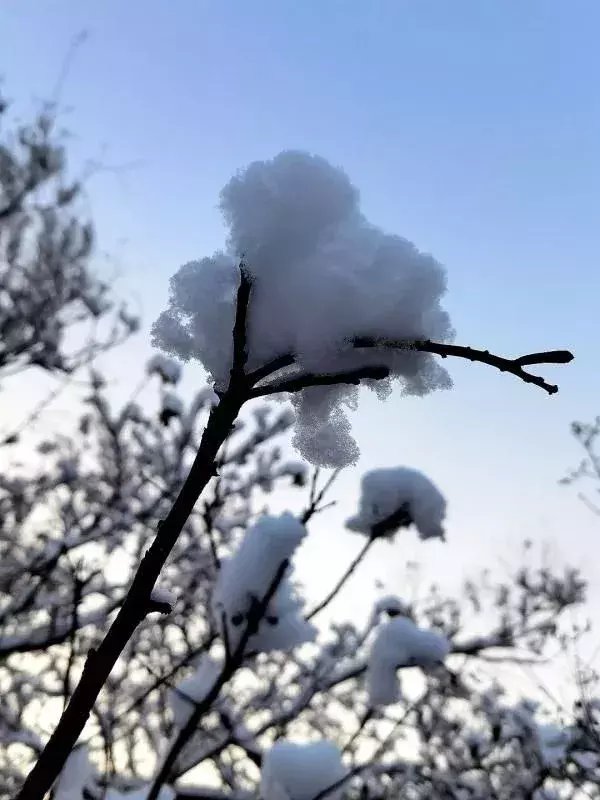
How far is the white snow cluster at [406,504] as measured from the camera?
2.12m

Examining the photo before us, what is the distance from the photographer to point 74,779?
99.0 inches

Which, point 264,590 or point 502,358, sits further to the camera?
point 264,590

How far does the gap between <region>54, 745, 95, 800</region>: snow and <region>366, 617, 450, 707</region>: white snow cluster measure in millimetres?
1194

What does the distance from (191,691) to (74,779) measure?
1.78 ft

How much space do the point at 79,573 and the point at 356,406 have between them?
1.21 m

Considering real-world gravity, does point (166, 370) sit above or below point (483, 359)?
above

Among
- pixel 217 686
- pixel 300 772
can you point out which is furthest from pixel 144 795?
pixel 217 686

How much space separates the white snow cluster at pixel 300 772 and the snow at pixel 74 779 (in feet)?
2.33

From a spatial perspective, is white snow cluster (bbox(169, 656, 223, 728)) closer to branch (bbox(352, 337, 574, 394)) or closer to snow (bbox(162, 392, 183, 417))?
snow (bbox(162, 392, 183, 417))

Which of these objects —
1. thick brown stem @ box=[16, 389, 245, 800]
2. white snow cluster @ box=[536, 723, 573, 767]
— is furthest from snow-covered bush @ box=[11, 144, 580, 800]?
white snow cluster @ box=[536, 723, 573, 767]

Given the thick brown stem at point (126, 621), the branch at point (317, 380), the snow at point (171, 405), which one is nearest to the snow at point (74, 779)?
the snow at point (171, 405)

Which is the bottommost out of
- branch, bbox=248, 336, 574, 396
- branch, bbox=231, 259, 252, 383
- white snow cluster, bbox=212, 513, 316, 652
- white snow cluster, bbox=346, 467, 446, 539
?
branch, bbox=231, 259, 252, 383

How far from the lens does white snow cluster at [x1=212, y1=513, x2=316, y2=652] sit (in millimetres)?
2184

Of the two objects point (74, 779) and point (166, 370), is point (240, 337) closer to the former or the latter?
point (74, 779)
